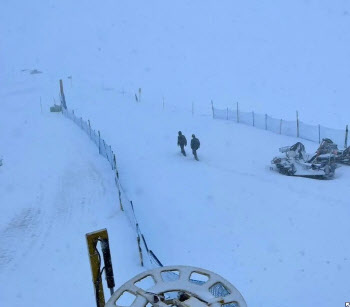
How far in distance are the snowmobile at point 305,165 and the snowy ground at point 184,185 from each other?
573 millimetres

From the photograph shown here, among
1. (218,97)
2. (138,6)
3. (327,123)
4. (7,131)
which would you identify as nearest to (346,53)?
(218,97)

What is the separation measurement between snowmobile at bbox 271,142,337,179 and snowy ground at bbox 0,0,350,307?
0.57 m

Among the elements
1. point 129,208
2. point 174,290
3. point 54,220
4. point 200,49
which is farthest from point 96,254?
point 200,49

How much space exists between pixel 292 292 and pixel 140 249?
376cm

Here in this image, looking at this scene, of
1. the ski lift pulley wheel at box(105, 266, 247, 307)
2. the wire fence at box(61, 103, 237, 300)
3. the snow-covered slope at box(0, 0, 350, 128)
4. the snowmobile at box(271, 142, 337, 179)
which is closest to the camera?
the ski lift pulley wheel at box(105, 266, 247, 307)

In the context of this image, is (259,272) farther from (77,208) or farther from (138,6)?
(138,6)

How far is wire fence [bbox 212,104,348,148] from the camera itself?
20.3 m

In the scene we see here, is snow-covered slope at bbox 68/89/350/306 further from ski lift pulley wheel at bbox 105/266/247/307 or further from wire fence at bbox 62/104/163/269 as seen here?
ski lift pulley wheel at bbox 105/266/247/307

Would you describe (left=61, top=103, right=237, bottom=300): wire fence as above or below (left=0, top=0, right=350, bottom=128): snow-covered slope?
below

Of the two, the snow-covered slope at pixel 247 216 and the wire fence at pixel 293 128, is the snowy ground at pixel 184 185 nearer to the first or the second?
the snow-covered slope at pixel 247 216

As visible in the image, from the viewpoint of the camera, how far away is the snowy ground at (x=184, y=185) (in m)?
10.3

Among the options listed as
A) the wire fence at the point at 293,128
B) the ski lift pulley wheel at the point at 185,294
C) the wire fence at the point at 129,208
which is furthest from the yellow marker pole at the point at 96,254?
the wire fence at the point at 293,128

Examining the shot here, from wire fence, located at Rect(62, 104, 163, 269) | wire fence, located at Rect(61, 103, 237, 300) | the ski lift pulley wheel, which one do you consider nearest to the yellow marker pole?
the ski lift pulley wheel

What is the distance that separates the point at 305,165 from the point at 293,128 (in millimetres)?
5888
